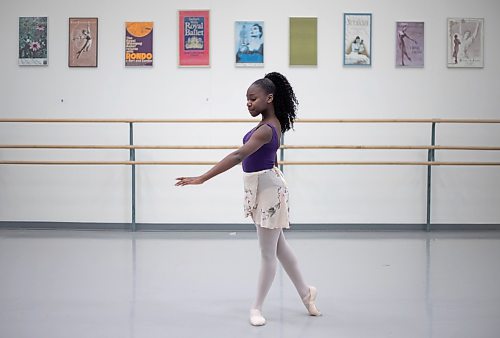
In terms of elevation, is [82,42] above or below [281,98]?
above

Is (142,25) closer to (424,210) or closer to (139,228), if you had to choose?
(139,228)

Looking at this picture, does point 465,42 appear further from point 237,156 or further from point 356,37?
point 237,156

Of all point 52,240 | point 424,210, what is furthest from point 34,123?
point 424,210

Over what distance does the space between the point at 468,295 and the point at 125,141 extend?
3655mm

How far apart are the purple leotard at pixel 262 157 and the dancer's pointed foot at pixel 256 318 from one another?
2.19 feet

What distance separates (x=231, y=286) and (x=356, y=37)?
10.5ft

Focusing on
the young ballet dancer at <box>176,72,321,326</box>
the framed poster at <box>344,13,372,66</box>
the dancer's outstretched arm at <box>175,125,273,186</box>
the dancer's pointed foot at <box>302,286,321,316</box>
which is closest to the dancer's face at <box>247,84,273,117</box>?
the young ballet dancer at <box>176,72,321,326</box>

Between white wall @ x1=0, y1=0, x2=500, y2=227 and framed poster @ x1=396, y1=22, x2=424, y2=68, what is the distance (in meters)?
0.06

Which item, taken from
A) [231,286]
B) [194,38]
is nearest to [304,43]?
[194,38]

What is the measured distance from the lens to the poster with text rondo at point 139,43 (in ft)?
20.5

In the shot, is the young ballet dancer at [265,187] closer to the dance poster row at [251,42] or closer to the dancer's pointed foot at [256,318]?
the dancer's pointed foot at [256,318]

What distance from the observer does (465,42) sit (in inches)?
247

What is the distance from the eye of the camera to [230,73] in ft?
20.5

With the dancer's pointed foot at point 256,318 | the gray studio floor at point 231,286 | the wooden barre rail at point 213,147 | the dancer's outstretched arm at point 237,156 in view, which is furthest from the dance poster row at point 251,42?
the dancer's pointed foot at point 256,318
